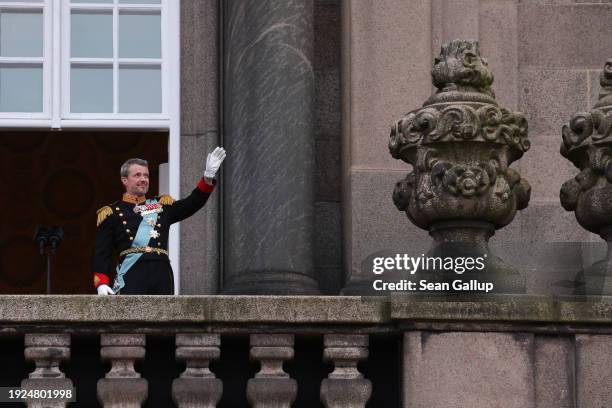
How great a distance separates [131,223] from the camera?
41.9 ft

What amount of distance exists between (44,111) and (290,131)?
212cm

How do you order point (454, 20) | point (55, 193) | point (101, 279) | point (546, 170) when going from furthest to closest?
point (55, 193), point (454, 20), point (546, 170), point (101, 279)

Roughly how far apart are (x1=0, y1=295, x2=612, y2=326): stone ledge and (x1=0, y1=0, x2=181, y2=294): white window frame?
541cm

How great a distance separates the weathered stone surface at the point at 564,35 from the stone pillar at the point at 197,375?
589 cm

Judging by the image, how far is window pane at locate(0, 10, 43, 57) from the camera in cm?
Result: 1581

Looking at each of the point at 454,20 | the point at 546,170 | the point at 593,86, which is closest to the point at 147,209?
the point at 454,20

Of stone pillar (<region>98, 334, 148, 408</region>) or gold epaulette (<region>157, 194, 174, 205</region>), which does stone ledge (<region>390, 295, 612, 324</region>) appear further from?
gold epaulette (<region>157, 194, 174, 205</region>)

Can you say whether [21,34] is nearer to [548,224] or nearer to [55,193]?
[548,224]

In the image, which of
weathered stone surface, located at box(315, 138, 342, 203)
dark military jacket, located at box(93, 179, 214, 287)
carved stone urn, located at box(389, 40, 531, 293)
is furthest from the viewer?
weathered stone surface, located at box(315, 138, 342, 203)

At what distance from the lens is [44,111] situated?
51.5ft

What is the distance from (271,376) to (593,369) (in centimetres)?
172

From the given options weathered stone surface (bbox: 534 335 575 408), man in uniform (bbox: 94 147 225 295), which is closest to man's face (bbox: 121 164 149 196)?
man in uniform (bbox: 94 147 225 295)

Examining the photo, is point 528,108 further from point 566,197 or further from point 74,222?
point 74,222

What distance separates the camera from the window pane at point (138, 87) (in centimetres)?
1576
